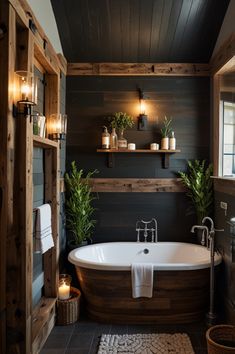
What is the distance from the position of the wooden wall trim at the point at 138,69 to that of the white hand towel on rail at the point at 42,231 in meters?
1.99

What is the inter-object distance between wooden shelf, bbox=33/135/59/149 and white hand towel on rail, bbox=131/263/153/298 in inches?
55.3

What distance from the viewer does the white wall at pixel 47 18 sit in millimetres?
2750

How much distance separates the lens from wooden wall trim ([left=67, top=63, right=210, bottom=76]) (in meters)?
3.96

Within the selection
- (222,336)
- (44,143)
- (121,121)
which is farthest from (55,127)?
(222,336)

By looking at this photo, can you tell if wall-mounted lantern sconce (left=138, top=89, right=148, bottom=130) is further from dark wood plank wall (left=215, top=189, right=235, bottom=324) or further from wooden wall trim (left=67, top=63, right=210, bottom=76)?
dark wood plank wall (left=215, top=189, right=235, bottom=324)

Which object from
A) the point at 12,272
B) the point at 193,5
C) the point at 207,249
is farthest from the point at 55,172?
the point at 193,5

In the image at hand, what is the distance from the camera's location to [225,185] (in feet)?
10.9

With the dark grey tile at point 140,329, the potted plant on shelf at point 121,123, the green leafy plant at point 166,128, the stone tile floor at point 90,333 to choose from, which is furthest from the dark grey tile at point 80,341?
the green leafy plant at point 166,128

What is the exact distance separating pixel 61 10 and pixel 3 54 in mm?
1729

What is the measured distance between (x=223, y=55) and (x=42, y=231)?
2637 mm

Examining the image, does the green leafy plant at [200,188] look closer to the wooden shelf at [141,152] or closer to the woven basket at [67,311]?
the wooden shelf at [141,152]

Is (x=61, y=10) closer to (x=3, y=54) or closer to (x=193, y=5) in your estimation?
(x=193, y=5)

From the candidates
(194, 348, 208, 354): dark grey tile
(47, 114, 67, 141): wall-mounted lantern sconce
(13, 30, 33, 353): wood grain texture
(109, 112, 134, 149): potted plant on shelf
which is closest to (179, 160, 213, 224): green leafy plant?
(109, 112, 134, 149): potted plant on shelf

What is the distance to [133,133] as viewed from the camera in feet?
13.1
